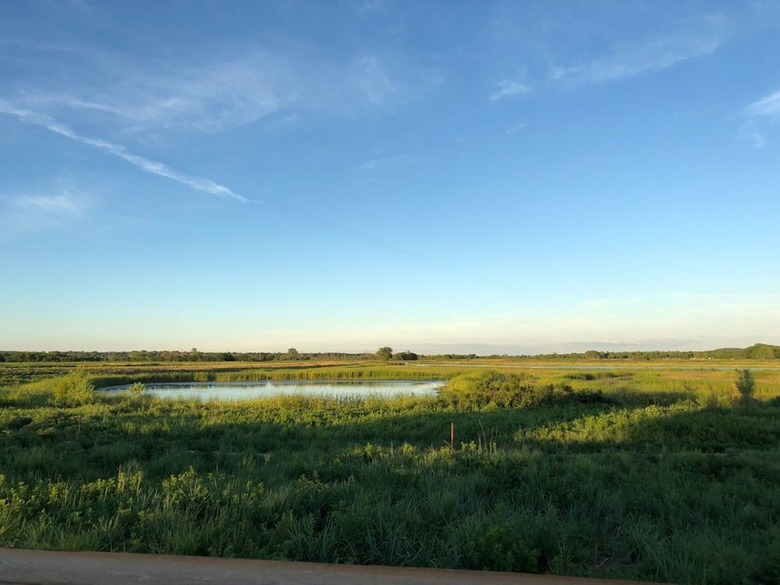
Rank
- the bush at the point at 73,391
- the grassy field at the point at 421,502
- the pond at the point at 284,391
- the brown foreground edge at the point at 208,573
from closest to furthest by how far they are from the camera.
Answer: the brown foreground edge at the point at 208,573, the grassy field at the point at 421,502, the bush at the point at 73,391, the pond at the point at 284,391

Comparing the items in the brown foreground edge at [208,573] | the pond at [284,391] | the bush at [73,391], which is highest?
the brown foreground edge at [208,573]

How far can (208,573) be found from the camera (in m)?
2.44

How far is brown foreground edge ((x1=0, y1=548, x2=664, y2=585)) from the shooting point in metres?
2.30

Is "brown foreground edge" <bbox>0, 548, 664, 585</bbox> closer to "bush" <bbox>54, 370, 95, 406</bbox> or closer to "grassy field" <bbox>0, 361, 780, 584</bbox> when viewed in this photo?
"grassy field" <bbox>0, 361, 780, 584</bbox>

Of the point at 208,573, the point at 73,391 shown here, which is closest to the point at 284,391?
the point at 73,391

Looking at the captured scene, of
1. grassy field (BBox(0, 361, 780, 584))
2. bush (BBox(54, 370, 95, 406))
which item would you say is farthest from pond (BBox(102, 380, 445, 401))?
grassy field (BBox(0, 361, 780, 584))

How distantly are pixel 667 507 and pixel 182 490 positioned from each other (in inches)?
214

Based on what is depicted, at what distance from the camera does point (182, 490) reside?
5.83 metres

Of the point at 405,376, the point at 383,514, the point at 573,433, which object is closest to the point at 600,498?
the point at 383,514

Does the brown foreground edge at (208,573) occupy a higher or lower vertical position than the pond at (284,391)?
higher

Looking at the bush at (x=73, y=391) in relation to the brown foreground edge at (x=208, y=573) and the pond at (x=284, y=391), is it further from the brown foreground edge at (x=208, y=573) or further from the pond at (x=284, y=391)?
the brown foreground edge at (x=208, y=573)

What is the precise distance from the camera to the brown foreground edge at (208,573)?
7.56ft

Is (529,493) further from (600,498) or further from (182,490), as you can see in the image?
(182,490)

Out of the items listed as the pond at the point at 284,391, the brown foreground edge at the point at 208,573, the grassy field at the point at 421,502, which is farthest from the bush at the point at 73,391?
the brown foreground edge at the point at 208,573
